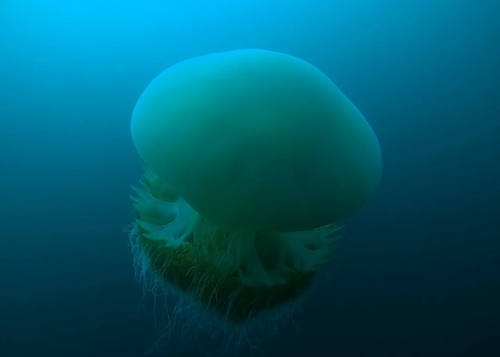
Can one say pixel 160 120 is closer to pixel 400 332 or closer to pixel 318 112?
pixel 318 112

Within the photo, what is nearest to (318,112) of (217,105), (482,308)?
(217,105)

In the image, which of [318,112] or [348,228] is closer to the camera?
[318,112]

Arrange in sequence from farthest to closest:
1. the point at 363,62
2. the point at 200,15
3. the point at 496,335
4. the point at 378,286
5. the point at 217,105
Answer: the point at 496,335
the point at 378,286
the point at 363,62
the point at 200,15
the point at 217,105

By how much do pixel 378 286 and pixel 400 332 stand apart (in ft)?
0.96

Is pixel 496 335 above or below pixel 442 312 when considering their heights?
below

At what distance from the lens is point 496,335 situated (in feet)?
7.52

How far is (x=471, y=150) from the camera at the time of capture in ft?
7.07

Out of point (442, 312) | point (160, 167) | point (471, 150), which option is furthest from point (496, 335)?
point (160, 167)

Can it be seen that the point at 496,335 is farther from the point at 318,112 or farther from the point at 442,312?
the point at 318,112

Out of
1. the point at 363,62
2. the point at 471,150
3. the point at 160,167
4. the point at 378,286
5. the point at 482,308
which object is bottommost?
the point at 482,308

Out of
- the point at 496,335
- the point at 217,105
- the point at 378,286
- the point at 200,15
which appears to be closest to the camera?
the point at 217,105

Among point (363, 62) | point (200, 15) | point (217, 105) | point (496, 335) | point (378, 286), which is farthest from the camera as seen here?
point (496, 335)

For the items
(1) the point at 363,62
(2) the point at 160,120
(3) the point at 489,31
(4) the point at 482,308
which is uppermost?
(3) the point at 489,31

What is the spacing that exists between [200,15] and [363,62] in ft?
2.66
